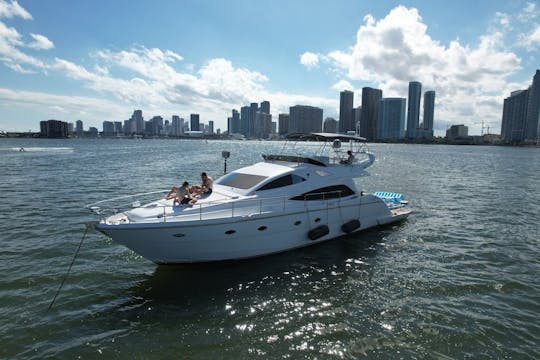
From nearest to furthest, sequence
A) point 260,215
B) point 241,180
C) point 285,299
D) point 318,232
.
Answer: point 285,299
point 260,215
point 318,232
point 241,180

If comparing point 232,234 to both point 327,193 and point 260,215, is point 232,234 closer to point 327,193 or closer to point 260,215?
point 260,215

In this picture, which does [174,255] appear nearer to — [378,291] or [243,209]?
[243,209]

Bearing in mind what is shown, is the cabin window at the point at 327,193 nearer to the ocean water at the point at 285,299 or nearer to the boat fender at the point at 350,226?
the boat fender at the point at 350,226

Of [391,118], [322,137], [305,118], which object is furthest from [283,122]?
[391,118]

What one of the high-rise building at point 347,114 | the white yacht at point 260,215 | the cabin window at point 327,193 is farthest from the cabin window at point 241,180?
the high-rise building at point 347,114

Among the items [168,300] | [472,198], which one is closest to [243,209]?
[168,300]

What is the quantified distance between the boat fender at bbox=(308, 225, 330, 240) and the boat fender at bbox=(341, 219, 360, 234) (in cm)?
112

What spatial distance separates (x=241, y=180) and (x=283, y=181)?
1682 millimetres

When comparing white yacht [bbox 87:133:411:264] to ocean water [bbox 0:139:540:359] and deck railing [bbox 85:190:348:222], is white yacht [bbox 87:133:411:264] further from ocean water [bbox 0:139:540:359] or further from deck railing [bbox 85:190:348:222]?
ocean water [bbox 0:139:540:359]

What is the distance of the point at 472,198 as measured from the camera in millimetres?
24922

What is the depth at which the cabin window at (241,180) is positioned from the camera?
12.7 metres

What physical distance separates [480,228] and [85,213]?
66.6 feet

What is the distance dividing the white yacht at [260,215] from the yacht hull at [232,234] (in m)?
0.03

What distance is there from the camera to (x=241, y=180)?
13203 mm
